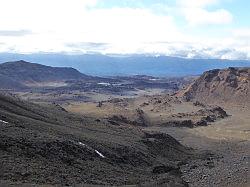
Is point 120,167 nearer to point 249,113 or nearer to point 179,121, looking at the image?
point 179,121

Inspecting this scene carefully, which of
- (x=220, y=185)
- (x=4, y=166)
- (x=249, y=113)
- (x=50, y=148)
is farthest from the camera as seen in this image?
(x=249, y=113)

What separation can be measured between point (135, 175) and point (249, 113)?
3200 inches

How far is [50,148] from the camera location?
41625 millimetres

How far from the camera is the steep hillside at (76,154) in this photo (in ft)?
117

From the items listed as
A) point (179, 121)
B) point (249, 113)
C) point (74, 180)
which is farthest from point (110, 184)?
point (249, 113)

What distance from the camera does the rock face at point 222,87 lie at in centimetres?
14004

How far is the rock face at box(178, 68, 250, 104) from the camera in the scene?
14004cm

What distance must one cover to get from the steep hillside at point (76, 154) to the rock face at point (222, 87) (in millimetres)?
79922

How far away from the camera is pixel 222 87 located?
149125mm

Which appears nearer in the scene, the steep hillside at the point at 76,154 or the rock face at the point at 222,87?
the steep hillside at the point at 76,154

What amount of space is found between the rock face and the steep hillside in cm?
7992

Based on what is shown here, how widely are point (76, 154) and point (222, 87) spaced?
11113cm

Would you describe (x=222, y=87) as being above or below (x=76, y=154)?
above

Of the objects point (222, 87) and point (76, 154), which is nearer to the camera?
point (76, 154)
